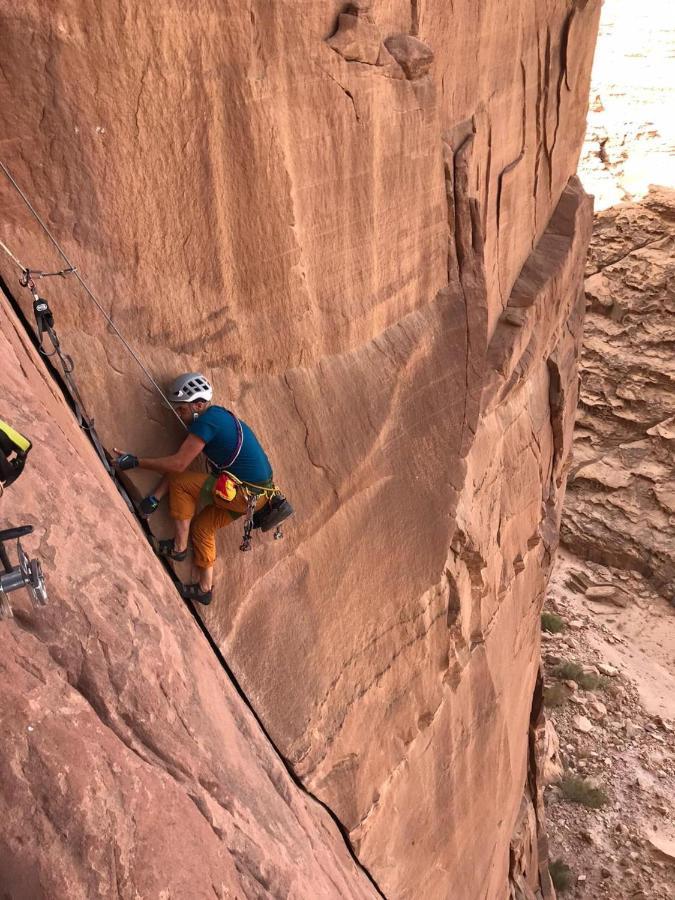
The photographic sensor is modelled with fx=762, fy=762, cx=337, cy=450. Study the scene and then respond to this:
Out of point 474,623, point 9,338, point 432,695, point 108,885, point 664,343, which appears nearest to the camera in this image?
point 108,885

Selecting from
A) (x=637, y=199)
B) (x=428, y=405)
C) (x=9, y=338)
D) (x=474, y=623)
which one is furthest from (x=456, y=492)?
(x=637, y=199)

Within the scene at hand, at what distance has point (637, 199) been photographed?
718 inches

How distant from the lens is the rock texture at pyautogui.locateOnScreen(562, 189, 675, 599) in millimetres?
17703

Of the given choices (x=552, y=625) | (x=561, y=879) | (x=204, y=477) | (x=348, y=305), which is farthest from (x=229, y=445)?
(x=552, y=625)

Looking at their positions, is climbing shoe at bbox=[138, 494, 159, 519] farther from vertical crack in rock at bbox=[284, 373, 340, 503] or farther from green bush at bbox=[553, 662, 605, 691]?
green bush at bbox=[553, 662, 605, 691]

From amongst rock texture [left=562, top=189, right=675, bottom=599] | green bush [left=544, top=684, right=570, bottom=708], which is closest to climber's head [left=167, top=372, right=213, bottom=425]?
green bush [left=544, top=684, right=570, bottom=708]

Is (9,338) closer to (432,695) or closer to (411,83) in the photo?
(411,83)

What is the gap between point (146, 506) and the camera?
13.6 feet

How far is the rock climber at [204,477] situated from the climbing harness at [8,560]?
155 cm

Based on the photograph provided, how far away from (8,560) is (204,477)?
6.38ft

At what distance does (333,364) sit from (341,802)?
10.0ft

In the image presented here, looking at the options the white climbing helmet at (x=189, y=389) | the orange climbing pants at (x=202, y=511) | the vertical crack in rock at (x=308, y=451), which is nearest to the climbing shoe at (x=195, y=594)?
the orange climbing pants at (x=202, y=511)

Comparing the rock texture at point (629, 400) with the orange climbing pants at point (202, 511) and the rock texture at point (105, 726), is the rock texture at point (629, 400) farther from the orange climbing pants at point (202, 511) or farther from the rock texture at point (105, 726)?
the rock texture at point (105, 726)

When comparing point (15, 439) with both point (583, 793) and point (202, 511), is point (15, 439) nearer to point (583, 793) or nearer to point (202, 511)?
point (202, 511)
